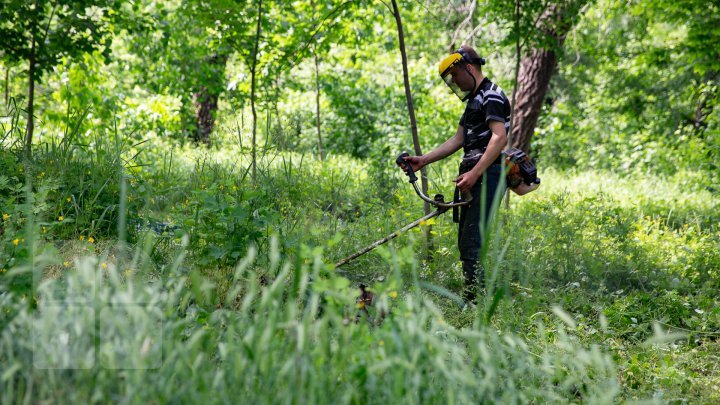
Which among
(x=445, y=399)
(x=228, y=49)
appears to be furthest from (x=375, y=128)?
(x=445, y=399)

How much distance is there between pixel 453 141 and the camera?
5062 mm

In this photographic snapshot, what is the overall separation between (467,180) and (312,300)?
2.38 metres

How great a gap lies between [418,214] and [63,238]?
9.89 ft

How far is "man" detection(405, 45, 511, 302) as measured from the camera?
4.50 m

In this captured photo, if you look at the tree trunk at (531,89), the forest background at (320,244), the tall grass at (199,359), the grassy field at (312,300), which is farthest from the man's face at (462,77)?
the tree trunk at (531,89)

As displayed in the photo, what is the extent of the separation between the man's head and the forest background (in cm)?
121

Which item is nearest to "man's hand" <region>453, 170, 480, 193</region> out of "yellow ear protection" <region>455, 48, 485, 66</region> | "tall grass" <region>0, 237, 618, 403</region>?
"yellow ear protection" <region>455, 48, 485, 66</region>

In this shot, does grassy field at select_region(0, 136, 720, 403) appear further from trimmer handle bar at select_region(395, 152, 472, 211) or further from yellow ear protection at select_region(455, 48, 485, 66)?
yellow ear protection at select_region(455, 48, 485, 66)

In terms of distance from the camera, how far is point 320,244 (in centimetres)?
488

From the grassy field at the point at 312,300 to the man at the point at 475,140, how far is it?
273 mm

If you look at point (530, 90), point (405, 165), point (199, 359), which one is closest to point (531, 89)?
point (530, 90)

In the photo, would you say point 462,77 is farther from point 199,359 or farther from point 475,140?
point 199,359

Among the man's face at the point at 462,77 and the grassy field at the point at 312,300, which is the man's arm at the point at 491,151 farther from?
the grassy field at the point at 312,300

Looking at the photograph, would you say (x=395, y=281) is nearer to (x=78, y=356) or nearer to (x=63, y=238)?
(x=78, y=356)
